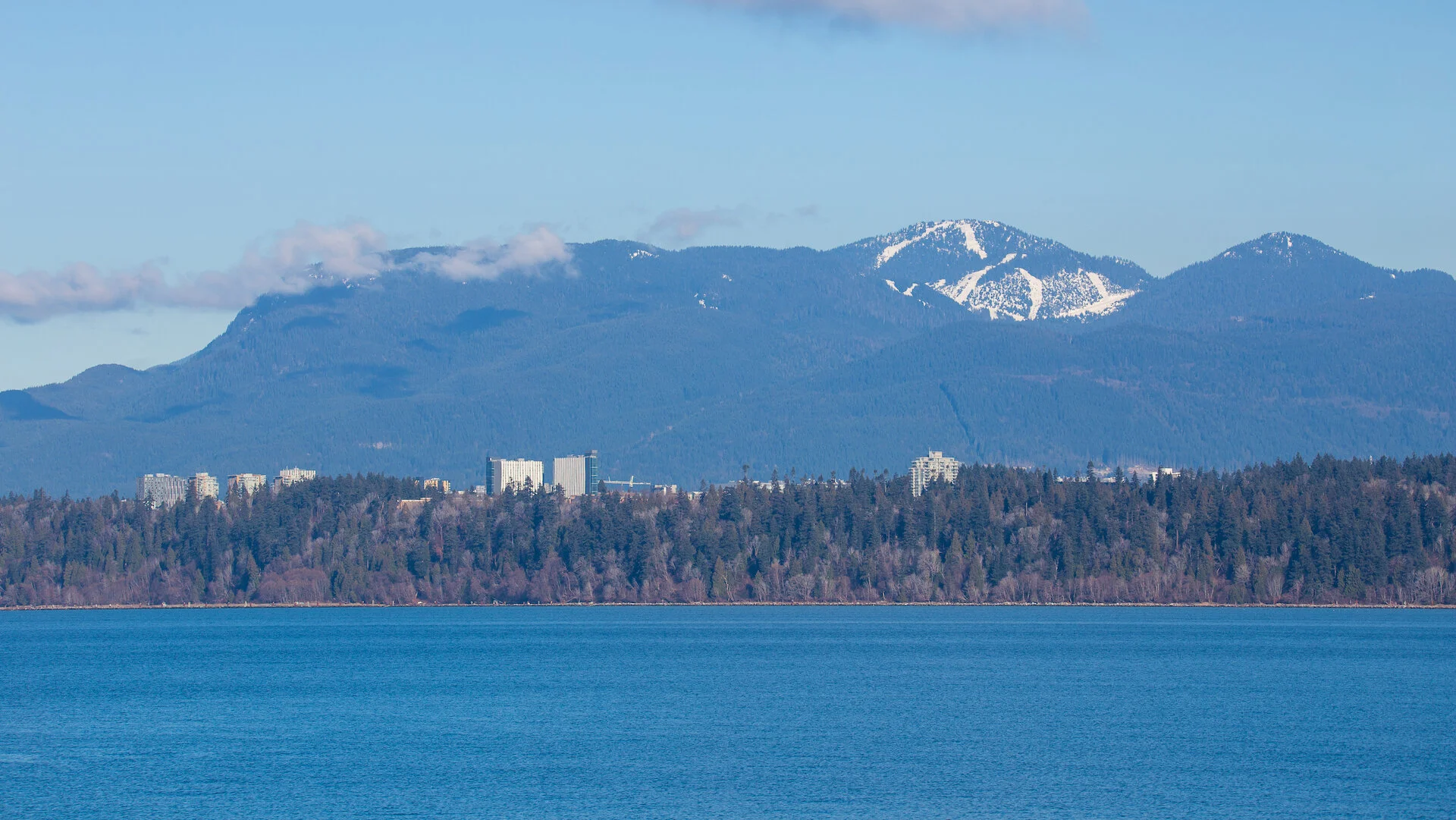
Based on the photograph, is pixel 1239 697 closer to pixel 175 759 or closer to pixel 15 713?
pixel 175 759

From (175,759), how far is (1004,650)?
7354cm

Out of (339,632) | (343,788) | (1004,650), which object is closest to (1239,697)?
(1004,650)

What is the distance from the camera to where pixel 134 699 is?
114 meters

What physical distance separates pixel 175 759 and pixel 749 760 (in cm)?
2507

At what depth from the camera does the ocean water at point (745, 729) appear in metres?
75.3

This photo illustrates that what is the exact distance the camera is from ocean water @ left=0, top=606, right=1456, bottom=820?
247ft

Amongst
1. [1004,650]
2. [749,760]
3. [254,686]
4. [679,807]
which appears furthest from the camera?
[1004,650]

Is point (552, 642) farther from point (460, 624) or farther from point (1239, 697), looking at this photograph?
point (1239, 697)

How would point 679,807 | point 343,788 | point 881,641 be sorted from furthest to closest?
point 881,641 → point 343,788 → point 679,807

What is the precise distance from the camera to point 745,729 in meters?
95.1

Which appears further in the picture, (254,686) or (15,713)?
(254,686)

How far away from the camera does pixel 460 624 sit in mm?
199250

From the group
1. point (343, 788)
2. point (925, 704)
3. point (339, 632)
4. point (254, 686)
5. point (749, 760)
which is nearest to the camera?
point (343, 788)

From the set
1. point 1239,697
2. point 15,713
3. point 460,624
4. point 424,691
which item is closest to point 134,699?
point 15,713
